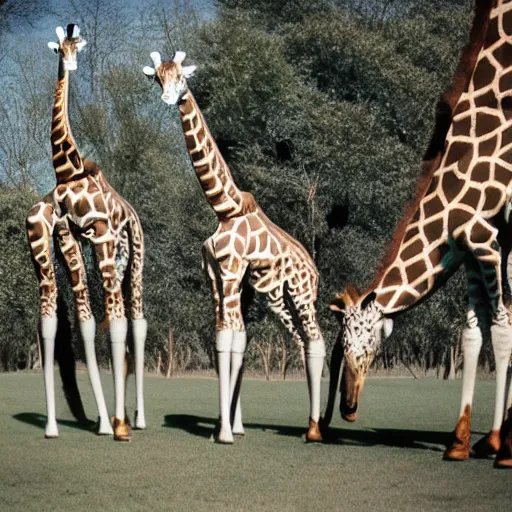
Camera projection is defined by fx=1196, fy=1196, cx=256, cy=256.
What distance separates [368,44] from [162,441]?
58.3 ft

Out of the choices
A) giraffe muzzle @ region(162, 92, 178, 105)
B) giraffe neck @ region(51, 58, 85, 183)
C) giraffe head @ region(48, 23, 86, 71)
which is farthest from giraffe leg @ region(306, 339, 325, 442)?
giraffe head @ region(48, 23, 86, 71)

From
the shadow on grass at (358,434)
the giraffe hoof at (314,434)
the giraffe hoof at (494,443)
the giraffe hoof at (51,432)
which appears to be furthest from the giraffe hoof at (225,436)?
the giraffe hoof at (494,443)

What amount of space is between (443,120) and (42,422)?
5.86 metres

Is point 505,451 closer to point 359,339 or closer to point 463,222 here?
point 359,339

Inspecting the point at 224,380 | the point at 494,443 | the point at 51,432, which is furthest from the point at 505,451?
the point at 51,432

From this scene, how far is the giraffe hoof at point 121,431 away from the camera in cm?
1096

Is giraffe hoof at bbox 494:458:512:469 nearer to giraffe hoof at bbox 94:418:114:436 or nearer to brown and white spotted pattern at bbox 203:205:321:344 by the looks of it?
brown and white spotted pattern at bbox 203:205:321:344

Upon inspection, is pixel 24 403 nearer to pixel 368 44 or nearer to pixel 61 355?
pixel 61 355

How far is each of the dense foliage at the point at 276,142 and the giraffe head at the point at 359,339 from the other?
45.6 ft

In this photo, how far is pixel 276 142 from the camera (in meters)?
28.1

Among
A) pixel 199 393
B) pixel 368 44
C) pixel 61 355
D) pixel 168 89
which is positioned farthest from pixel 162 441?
pixel 368 44

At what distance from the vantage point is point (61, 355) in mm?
12281

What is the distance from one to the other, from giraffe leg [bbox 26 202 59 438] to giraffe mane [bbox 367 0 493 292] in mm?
3402

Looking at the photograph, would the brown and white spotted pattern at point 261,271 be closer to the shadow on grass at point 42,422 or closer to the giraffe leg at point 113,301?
the giraffe leg at point 113,301
